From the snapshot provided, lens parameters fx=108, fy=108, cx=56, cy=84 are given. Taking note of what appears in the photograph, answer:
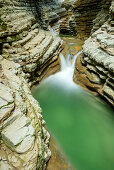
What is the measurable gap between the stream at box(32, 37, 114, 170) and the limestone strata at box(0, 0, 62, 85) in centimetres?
104

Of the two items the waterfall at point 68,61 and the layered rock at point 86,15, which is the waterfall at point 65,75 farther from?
the layered rock at point 86,15

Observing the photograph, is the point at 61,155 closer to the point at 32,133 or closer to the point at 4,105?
the point at 32,133

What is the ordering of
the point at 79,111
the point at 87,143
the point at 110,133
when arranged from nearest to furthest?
the point at 87,143, the point at 110,133, the point at 79,111

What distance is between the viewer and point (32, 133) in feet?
8.65

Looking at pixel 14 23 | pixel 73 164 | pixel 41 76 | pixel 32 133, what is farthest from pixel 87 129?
pixel 14 23

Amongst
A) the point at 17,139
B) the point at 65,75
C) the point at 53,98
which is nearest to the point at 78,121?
the point at 53,98

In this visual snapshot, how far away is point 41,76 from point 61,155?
4.81 metres

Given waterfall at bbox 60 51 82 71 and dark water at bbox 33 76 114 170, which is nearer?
dark water at bbox 33 76 114 170

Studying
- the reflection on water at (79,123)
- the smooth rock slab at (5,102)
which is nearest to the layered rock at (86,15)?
the reflection on water at (79,123)

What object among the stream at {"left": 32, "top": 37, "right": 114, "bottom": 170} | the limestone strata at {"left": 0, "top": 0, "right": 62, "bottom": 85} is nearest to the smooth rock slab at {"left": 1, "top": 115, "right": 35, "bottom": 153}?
the stream at {"left": 32, "top": 37, "right": 114, "bottom": 170}

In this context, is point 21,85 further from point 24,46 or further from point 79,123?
point 24,46

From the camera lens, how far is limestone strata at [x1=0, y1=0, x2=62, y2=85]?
20.7 ft

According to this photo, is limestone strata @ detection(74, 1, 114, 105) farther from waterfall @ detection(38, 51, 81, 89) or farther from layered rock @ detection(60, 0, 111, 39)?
layered rock @ detection(60, 0, 111, 39)

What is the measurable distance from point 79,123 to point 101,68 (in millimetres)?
2865
